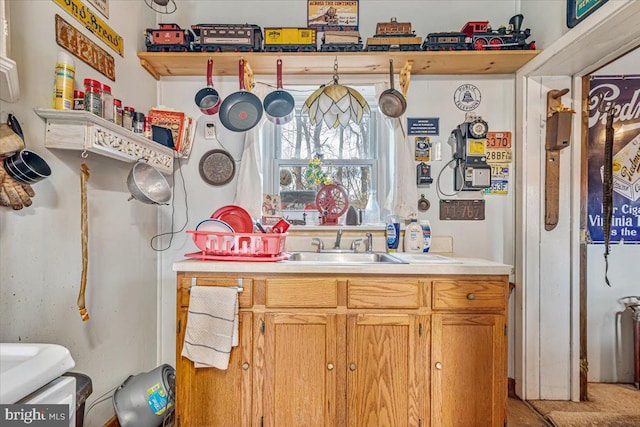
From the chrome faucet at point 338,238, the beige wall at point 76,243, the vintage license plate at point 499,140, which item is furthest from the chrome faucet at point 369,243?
the beige wall at point 76,243

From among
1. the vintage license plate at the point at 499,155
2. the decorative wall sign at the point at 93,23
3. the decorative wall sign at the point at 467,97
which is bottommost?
the vintage license plate at the point at 499,155

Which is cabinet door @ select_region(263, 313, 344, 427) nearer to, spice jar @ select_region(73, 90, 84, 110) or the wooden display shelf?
spice jar @ select_region(73, 90, 84, 110)

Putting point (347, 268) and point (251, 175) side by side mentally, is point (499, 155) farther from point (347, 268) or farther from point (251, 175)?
point (251, 175)

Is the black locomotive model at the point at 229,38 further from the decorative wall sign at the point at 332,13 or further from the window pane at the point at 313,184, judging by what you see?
the window pane at the point at 313,184

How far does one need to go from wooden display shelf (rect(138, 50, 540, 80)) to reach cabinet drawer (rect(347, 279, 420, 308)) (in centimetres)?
136

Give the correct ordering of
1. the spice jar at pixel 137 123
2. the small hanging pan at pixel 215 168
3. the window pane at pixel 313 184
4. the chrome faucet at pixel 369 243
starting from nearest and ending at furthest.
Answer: the spice jar at pixel 137 123, the chrome faucet at pixel 369 243, the small hanging pan at pixel 215 168, the window pane at pixel 313 184

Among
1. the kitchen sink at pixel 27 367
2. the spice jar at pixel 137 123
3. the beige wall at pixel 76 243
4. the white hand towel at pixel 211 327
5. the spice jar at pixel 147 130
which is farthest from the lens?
the spice jar at pixel 147 130

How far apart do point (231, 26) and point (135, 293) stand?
1726mm

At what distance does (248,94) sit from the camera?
2.06m

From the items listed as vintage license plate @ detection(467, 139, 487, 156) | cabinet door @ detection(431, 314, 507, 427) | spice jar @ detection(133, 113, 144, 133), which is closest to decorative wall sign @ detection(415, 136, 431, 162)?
vintage license plate @ detection(467, 139, 487, 156)

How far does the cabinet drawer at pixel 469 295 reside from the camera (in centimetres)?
154

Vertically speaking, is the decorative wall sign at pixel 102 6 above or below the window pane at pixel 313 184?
above

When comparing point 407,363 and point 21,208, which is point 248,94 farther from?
point 407,363

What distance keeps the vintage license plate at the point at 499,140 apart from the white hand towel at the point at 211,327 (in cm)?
190
